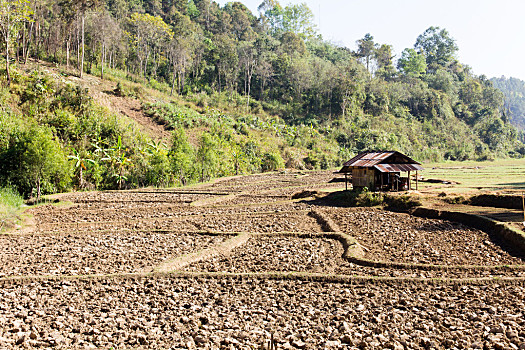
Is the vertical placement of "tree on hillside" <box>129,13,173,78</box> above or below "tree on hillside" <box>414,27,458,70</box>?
below

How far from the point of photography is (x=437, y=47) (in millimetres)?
103438

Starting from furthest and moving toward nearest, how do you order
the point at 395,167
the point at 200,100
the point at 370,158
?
the point at 200,100, the point at 370,158, the point at 395,167

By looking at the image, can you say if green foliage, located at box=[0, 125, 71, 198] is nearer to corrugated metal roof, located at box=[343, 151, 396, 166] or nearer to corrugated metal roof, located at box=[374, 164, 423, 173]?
corrugated metal roof, located at box=[343, 151, 396, 166]

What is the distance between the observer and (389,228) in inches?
585

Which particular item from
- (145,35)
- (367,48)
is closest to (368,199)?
(145,35)

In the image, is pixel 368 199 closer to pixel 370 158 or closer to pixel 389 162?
pixel 389 162

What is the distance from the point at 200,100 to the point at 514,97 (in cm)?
16406

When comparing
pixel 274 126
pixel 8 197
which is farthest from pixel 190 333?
pixel 274 126

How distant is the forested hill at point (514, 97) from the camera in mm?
143250

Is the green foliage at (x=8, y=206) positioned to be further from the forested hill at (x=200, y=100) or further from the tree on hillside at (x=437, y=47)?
the tree on hillside at (x=437, y=47)

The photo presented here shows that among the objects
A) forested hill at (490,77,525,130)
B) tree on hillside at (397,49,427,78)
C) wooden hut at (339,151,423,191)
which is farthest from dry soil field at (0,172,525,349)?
forested hill at (490,77,525,130)

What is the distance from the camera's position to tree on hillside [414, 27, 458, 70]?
10156 cm

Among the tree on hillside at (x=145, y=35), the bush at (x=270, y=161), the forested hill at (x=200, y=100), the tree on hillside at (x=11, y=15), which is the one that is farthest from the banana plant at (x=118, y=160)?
the tree on hillside at (x=145, y=35)

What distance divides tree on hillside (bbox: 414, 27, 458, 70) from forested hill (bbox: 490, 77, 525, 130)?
3600cm
